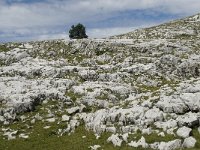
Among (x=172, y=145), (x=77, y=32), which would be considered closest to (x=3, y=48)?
(x=77, y=32)

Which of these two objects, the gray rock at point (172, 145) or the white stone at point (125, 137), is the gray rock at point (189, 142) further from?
the white stone at point (125, 137)

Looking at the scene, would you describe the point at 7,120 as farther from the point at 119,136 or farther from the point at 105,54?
the point at 105,54

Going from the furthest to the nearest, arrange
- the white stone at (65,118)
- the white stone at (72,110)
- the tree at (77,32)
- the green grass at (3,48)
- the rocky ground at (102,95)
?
the tree at (77,32) < the green grass at (3,48) < the white stone at (72,110) < the white stone at (65,118) < the rocky ground at (102,95)

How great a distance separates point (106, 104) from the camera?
4738cm

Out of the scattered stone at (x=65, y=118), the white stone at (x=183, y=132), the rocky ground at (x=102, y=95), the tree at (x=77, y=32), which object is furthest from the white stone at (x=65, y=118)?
the tree at (x=77, y=32)

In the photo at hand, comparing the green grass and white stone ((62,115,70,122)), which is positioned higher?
the green grass

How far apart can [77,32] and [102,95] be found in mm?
60929

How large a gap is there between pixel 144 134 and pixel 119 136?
2535 mm

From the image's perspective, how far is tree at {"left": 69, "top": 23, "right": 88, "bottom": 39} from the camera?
109 meters

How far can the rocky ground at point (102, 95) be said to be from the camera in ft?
125

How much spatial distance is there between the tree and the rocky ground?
29.4 metres

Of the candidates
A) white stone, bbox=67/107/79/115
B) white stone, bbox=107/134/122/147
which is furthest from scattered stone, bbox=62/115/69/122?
white stone, bbox=107/134/122/147

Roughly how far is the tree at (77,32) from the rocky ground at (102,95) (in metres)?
29.4

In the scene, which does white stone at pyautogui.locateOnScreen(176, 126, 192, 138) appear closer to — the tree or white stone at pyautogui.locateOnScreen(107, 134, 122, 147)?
white stone at pyautogui.locateOnScreen(107, 134, 122, 147)
